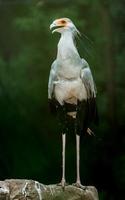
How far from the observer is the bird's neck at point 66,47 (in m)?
5.46

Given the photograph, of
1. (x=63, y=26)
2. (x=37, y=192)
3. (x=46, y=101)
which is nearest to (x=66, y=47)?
(x=63, y=26)

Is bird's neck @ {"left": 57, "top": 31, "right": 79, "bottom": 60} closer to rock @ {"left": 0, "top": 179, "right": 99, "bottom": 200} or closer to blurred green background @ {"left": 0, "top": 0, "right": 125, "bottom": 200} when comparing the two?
rock @ {"left": 0, "top": 179, "right": 99, "bottom": 200}

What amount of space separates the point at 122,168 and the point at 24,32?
259 cm

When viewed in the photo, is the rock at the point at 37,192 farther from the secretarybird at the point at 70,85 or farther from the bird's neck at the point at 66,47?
the bird's neck at the point at 66,47

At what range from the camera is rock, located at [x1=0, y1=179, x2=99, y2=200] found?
5.30m

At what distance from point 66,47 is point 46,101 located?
4708 millimetres

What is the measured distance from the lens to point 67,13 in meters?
10.3

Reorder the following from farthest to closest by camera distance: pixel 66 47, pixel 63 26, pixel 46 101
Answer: pixel 46 101
pixel 63 26
pixel 66 47

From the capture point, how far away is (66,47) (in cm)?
550

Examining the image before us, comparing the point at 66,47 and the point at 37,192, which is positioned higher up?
the point at 66,47

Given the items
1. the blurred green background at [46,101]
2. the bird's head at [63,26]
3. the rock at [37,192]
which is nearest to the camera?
the rock at [37,192]

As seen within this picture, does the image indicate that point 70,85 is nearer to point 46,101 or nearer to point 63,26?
point 63,26

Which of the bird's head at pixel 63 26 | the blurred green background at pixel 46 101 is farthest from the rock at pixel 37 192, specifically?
the blurred green background at pixel 46 101

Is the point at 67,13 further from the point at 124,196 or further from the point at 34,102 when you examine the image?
the point at 124,196
